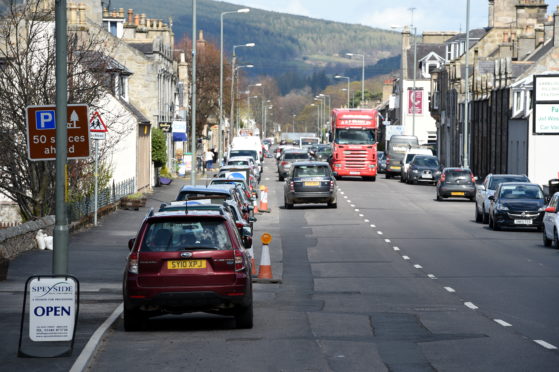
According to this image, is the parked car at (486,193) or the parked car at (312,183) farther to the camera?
the parked car at (312,183)

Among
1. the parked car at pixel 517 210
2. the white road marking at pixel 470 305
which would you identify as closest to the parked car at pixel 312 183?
the parked car at pixel 517 210

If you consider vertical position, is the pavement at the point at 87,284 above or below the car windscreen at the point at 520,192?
below

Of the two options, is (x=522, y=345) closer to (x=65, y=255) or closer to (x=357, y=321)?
(x=357, y=321)

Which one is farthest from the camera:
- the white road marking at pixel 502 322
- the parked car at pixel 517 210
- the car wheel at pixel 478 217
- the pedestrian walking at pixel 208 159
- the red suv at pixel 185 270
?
the pedestrian walking at pixel 208 159

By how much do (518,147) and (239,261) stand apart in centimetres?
5070

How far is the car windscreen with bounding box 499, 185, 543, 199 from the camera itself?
3641cm

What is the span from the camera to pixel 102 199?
39.0 meters

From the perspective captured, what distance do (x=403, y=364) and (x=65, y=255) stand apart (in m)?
4.71

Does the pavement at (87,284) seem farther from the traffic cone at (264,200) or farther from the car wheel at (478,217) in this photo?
the car wheel at (478,217)

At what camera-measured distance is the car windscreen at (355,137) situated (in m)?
Answer: 65.8

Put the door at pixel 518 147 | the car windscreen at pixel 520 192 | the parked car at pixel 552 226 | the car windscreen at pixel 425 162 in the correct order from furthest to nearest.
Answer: the car windscreen at pixel 425 162 → the door at pixel 518 147 → the car windscreen at pixel 520 192 → the parked car at pixel 552 226

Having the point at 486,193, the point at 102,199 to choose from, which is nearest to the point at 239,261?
the point at 102,199

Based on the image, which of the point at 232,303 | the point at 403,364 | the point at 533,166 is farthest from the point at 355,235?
the point at 533,166

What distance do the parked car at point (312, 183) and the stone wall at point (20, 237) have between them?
54.5ft
